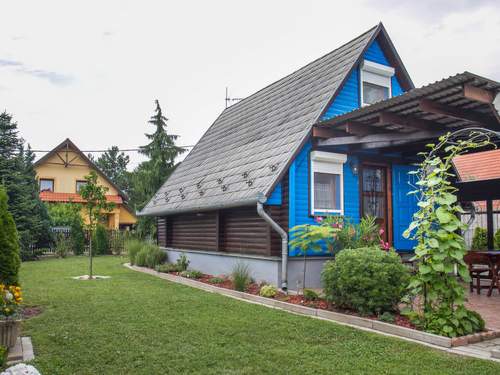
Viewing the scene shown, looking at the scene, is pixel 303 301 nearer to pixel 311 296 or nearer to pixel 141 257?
pixel 311 296

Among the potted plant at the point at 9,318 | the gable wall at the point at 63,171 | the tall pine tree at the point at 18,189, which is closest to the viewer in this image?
the potted plant at the point at 9,318

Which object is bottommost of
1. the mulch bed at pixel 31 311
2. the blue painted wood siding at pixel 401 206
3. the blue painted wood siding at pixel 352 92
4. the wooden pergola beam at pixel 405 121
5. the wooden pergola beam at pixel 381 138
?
the mulch bed at pixel 31 311

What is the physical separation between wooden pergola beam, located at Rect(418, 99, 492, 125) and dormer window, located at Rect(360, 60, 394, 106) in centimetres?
348

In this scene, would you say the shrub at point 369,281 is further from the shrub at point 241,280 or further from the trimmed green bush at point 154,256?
the trimmed green bush at point 154,256

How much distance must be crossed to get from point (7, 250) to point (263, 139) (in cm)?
717

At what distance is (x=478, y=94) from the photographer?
7.11 metres

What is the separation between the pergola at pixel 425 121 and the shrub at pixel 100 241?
17.1 meters

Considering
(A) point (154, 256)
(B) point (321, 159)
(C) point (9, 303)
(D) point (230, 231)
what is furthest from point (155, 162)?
(C) point (9, 303)

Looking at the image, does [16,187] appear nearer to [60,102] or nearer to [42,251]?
[42,251]

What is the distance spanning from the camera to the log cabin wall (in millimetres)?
10180

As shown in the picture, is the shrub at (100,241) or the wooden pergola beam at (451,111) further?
the shrub at (100,241)

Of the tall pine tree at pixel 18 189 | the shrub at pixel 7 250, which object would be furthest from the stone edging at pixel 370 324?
the tall pine tree at pixel 18 189

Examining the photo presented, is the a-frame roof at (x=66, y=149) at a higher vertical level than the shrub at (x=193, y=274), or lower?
higher

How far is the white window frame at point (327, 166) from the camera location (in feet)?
33.8
